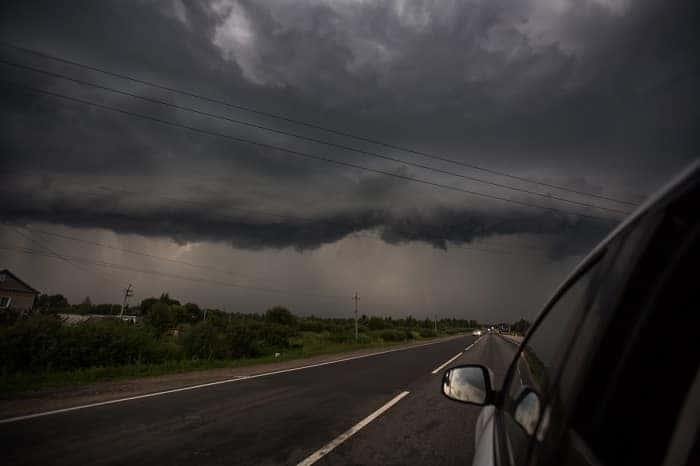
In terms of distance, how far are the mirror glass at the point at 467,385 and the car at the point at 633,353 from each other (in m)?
0.88

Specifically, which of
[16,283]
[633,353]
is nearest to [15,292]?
[16,283]

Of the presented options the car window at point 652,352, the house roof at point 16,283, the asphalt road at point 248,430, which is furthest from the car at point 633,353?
the house roof at point 16,283

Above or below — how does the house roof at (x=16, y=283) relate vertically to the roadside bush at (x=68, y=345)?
above

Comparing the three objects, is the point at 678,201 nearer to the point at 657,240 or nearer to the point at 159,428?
the point at 657,240

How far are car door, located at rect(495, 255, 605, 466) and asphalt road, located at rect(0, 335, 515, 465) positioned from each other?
2.72m

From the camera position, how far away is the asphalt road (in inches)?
161

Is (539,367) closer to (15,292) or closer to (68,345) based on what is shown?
(68,345)

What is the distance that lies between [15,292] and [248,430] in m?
79.1

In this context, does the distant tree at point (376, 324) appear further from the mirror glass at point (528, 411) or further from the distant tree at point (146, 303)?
the mirror glass at point (528, 411)

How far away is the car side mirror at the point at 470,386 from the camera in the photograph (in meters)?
2.18

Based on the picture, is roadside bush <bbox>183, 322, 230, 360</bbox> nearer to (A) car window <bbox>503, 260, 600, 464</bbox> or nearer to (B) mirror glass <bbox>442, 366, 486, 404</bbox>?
(B) mirror glass <bbox>442, 366, 486, 404</bbox>

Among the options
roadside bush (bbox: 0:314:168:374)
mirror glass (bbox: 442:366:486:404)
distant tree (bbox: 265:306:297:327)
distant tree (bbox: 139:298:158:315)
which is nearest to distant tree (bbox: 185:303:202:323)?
distant tree (bbox: 139:298:158:315)

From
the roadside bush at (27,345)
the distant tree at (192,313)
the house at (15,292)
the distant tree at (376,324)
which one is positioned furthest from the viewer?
the distant tree at (192,313)

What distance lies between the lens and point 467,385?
89.0 inches
